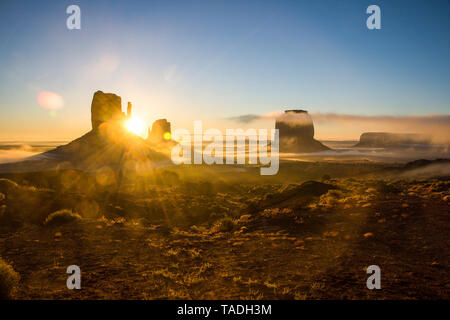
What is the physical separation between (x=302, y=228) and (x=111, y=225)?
11781mm

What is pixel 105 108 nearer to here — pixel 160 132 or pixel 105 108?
pixel 105 108

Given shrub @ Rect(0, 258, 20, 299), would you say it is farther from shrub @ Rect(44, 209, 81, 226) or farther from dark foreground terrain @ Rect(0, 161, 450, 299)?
shrub @ Rect(44, 209, 81, 226)

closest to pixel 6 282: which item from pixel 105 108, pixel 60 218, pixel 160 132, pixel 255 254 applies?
pixel 255 254

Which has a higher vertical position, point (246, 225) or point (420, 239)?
point (420, 239)

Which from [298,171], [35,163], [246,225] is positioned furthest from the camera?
[298,171]

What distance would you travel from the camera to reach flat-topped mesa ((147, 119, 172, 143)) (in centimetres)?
14825

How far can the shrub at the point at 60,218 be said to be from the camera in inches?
597

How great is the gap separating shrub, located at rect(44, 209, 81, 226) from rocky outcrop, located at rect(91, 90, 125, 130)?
100119 millimetres

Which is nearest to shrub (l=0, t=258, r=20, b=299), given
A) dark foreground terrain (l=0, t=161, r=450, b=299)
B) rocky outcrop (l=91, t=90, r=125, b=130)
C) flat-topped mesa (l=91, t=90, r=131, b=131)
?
dark foreground terrain (l=0, t=161, r=450, b=299)

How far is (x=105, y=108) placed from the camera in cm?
10806
